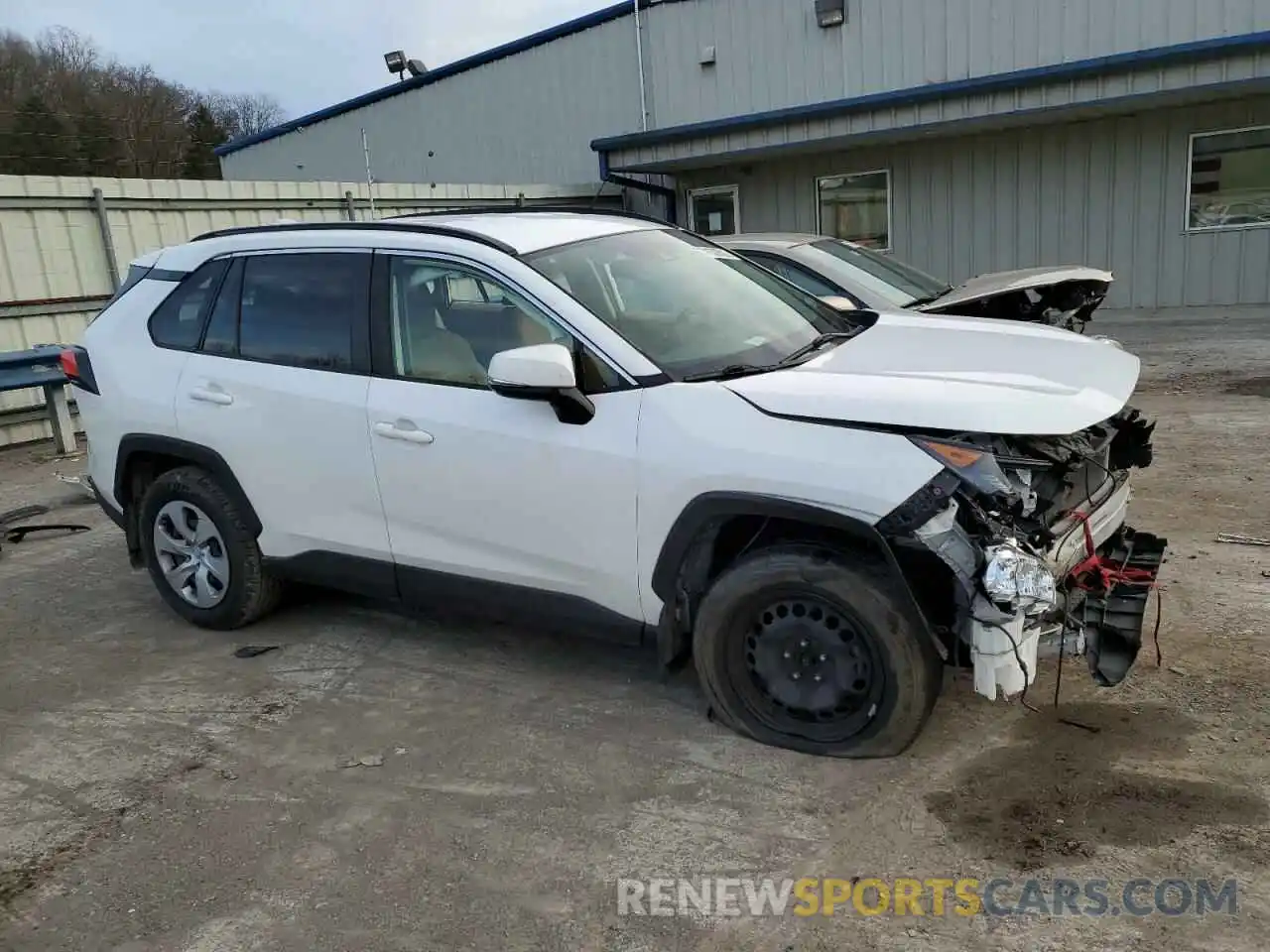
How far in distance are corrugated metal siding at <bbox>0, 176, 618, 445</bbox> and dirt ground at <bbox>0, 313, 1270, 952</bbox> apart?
5943mm

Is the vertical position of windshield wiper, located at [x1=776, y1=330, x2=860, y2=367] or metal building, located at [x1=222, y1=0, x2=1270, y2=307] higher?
metal building, located at [x1=222, y1=0, x2=1270, y2=307]

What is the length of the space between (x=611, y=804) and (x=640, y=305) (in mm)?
1857

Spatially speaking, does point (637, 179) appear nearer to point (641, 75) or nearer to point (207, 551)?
point (641, 75)

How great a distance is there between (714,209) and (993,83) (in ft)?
18.2

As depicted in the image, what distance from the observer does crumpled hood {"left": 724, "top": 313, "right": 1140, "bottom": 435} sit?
3.16m

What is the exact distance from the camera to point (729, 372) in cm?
367

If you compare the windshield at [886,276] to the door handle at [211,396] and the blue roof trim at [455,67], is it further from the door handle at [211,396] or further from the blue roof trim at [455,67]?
the blue roof trim at [455,67]

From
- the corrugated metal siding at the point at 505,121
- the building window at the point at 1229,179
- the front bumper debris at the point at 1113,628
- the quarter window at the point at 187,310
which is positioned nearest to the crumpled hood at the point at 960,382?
the front bumper debris at the point at 1113,628

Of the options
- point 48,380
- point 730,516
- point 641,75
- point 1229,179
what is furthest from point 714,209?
point 730,516

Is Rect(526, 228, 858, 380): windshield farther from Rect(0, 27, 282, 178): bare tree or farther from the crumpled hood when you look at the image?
Rect(0, 27, 282, 178): bare tree

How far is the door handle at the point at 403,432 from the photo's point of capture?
13.0ft

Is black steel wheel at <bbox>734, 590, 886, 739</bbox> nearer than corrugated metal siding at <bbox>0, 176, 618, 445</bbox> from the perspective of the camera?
Yes

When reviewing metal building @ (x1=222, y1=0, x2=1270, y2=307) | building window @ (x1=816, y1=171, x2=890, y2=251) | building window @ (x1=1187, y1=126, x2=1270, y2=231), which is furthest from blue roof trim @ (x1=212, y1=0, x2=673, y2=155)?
building window @ (x1=1187, y1=126, x2=1270, y2=231)

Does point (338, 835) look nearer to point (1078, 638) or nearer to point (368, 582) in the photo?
point (368, 582)
